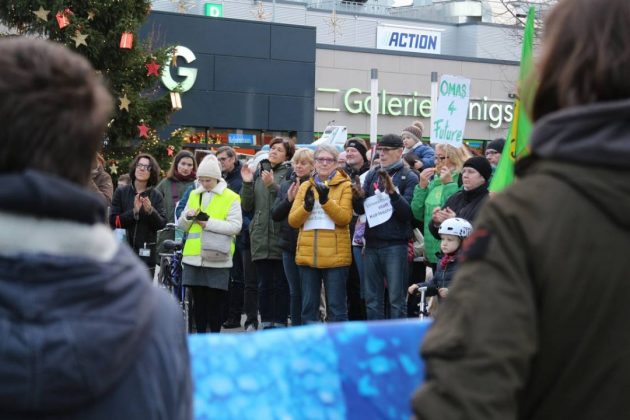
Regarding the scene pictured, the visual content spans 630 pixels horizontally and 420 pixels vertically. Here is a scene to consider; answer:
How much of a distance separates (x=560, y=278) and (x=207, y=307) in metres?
8.60

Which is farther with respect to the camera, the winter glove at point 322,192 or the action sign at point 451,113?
the action sign at point 451,113

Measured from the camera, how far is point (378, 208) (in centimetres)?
1020

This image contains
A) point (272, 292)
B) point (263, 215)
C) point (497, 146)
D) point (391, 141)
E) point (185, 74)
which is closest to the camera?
point (391, 141)

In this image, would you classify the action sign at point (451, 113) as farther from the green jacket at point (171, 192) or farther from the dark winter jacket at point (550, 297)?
the dark winter jacket at point (550, 297)

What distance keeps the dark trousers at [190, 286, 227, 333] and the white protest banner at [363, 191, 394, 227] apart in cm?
161

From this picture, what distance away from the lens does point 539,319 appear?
→ 200 centimetres

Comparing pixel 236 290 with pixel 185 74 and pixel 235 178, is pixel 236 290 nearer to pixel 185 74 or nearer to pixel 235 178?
pixel 235 178

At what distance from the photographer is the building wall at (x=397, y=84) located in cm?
3139

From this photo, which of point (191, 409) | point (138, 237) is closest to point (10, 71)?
point (191, 409)

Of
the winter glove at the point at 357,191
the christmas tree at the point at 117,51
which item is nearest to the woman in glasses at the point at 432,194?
the winter glove at the point at 357,191

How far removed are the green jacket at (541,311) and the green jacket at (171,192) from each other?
10304 mm

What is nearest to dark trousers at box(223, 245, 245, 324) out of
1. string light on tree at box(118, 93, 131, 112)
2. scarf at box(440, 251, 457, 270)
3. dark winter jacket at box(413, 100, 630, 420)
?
scarf at box(440, 251, 457, 270)

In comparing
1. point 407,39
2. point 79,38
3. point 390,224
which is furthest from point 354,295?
point 407,39

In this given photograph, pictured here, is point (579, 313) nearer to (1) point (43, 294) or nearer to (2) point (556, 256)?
(2) point (556, 256)
